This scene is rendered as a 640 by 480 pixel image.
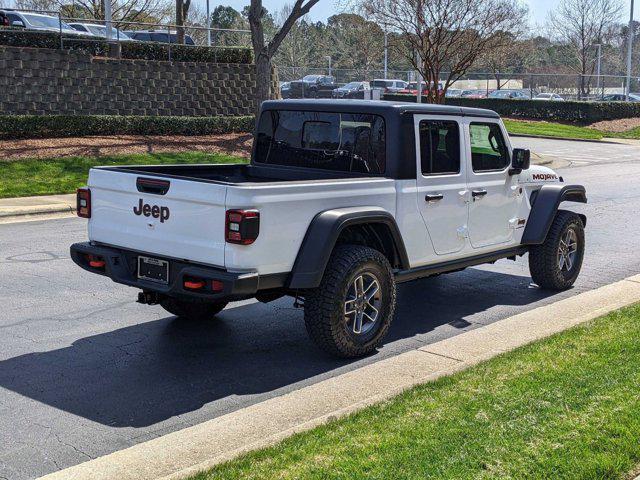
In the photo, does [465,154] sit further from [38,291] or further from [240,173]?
[38,291]

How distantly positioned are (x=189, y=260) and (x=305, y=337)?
1.67 m

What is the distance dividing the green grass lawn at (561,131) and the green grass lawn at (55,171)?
69.2 ft

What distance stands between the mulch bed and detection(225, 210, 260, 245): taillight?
49.1 ft

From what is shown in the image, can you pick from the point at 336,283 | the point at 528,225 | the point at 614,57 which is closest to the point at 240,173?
the point at 336,283

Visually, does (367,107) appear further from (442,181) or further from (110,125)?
(110,125)

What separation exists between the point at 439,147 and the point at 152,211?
2658 mm

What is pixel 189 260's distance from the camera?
20.0 ft

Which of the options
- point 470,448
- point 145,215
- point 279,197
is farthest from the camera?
point 145,215

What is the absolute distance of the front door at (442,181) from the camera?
728cm

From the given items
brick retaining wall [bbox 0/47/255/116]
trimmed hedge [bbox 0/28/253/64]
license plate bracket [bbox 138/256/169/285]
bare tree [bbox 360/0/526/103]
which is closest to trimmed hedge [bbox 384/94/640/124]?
bare tree [bbox 360/0/526/103]

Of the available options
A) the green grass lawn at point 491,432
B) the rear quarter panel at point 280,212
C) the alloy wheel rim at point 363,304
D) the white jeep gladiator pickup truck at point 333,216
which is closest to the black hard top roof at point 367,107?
the white jeep gladiator pickup truck at point 333,216

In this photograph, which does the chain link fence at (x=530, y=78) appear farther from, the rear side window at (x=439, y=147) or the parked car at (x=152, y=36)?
the rear side window at (x=439, y=147)

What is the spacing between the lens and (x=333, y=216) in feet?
20.5

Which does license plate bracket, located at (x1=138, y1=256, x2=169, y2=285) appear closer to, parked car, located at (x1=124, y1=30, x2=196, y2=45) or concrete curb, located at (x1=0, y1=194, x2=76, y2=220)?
concrete curb, located at (x1=0, y1=194, x2=76, y2=220)
